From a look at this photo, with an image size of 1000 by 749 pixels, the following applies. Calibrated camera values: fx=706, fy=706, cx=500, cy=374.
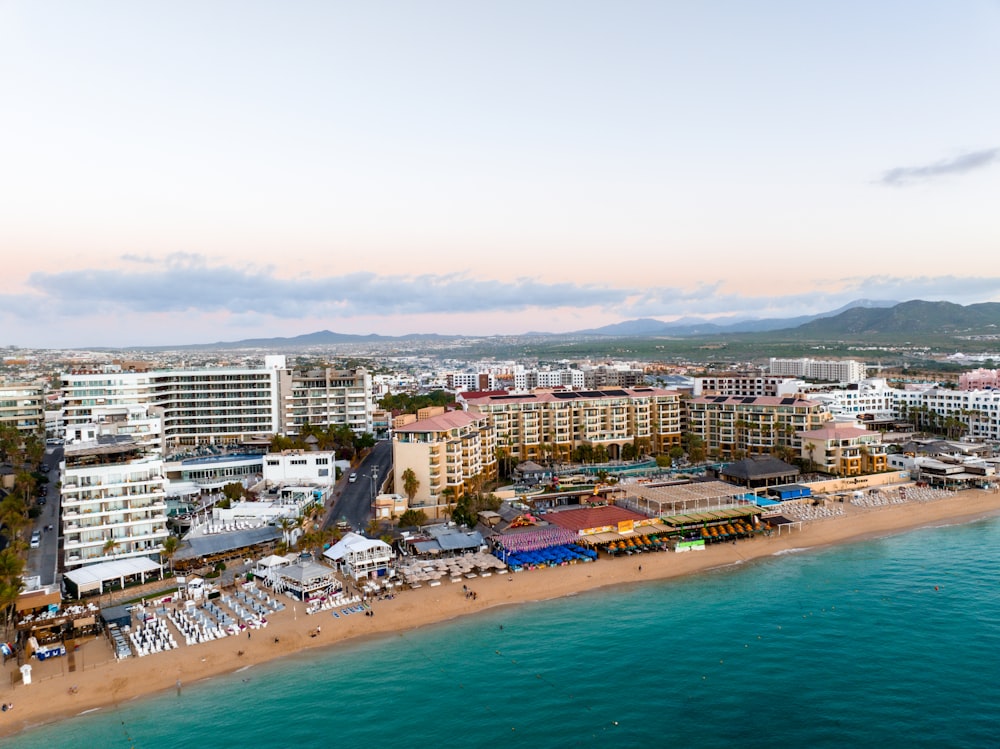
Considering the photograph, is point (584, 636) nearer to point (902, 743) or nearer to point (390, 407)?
point (902, 743)

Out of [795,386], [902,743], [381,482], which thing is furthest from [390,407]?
[902,743]

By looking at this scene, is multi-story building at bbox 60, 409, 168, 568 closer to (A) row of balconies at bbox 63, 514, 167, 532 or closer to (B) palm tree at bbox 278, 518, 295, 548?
(A) row of balconies at bbox 63, 514, 167, 532

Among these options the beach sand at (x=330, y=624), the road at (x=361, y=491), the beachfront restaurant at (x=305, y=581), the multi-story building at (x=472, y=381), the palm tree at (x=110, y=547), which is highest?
the multi-story building at (x=472, y=381)

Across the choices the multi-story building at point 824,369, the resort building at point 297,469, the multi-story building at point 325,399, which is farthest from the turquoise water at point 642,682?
the multi-story building at point 824,369

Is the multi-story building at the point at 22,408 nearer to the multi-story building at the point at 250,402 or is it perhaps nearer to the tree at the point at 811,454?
the multi-story building at the point at 250,402

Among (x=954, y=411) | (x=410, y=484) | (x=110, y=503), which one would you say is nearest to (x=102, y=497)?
(x=110, y=503)

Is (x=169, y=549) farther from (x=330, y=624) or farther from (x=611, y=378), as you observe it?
(x=611, y=378)
